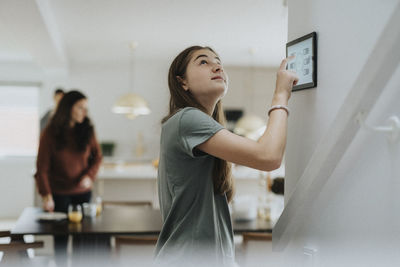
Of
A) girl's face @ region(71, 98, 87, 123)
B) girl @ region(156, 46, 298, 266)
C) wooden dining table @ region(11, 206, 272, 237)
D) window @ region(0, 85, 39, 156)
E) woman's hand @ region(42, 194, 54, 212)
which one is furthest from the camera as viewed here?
window @ region(0, 85, 39, 156)

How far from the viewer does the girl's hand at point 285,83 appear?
1.22m

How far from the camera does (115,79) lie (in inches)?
320

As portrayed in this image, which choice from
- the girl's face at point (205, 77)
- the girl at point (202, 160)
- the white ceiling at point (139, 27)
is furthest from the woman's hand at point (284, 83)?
the white ceiling at point (139, 27)

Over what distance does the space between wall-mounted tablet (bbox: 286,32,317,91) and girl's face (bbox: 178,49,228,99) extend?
0.21m

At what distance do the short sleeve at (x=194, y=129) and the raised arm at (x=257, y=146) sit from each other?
2 cm

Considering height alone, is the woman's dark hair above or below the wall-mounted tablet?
below

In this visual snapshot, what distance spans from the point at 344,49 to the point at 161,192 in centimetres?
62

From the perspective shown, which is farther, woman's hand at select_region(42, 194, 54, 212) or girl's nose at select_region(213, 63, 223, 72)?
woman's hand at select_region(42, 194, 54, 212)

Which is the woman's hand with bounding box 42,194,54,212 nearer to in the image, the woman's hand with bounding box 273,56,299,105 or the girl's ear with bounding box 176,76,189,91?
the girl's ear with bounding box 176,76,189,91

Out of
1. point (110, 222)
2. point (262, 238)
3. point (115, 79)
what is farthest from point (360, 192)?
point (115, 79)

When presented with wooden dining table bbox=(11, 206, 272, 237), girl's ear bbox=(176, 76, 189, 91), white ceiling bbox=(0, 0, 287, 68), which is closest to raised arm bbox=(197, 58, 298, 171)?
girl's ear bbox=(176, 76, 189, 91)

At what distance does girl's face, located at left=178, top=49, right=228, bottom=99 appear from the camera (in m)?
1.31

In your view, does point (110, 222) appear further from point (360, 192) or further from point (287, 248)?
point (360, 192)

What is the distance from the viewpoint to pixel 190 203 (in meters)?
1.24
